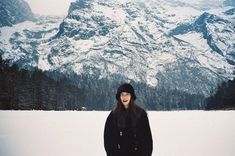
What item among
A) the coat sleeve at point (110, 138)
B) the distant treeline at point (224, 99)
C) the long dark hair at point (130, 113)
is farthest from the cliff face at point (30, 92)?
the long dark hair at point (130, 113)

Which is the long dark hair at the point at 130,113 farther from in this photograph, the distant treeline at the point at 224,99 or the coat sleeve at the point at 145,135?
the distant treeline at the point at 224,99

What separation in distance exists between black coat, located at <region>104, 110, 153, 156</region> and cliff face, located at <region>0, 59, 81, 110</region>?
2545 inches

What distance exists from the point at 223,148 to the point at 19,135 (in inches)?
389

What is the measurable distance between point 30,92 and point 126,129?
290 ft

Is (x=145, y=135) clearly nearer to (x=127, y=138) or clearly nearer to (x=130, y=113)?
(x=127, y=138)

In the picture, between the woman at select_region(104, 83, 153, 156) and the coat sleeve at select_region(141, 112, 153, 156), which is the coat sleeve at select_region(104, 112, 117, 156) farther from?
the coat sleeve at select_region(141, 112, 153, 156)

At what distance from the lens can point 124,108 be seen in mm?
9438

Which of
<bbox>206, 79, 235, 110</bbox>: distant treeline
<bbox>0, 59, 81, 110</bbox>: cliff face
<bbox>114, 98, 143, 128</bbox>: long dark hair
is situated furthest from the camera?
<bbox>206, 79, 235, 110</bbox>: distant treeline

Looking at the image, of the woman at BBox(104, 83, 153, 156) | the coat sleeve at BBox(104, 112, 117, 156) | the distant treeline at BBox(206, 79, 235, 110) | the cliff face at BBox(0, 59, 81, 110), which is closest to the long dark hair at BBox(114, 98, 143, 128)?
the woman at BBox(104, 83, 153, 156)

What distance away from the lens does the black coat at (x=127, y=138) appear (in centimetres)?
936

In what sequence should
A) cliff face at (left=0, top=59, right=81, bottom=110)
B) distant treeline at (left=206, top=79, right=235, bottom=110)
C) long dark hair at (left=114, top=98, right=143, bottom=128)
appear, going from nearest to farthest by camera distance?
long dark hair at (left=114, top=98, right=143, bottom=128) < cliff face at (left=0, top=59, right=81, bottom=110) < distant treeline at (left=206, top=79, right=235, bottom=110)

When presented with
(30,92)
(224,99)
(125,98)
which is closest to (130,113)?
(125,98)

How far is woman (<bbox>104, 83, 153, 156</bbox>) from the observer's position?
934 cm

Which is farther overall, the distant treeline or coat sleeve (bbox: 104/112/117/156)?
the distant treeline
